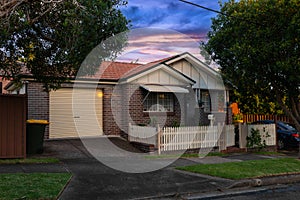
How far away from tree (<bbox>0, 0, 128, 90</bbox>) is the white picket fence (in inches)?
172

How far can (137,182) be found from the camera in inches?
321

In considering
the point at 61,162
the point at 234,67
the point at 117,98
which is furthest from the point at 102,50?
the point at 117,98

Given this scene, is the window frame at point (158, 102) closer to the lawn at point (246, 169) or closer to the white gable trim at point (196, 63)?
the white gable trim at point (196, 63)

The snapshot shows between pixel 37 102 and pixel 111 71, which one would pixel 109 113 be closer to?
pixel 111 71

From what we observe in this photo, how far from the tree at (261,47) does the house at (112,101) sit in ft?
12.4

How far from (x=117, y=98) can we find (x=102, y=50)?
25.4 ft

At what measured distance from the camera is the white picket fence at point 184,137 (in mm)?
13086

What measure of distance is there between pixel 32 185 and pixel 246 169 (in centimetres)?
600

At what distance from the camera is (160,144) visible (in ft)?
42.5

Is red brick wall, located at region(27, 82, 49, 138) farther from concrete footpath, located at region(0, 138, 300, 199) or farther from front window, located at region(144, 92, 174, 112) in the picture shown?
front window, located at region(144, 92, 174, 112)

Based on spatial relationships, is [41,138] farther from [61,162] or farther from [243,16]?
[243,16]

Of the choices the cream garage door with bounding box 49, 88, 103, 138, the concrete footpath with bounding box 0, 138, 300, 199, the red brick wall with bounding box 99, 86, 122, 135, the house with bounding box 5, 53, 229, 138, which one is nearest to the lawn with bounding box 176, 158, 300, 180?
the concrete footpath with bounding box 0, 138, 300, 199

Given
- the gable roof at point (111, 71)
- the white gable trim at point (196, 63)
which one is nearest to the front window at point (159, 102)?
the gable roof at point (111, 71)

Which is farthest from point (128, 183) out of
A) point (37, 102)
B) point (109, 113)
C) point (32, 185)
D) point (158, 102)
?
point (158, 102)
